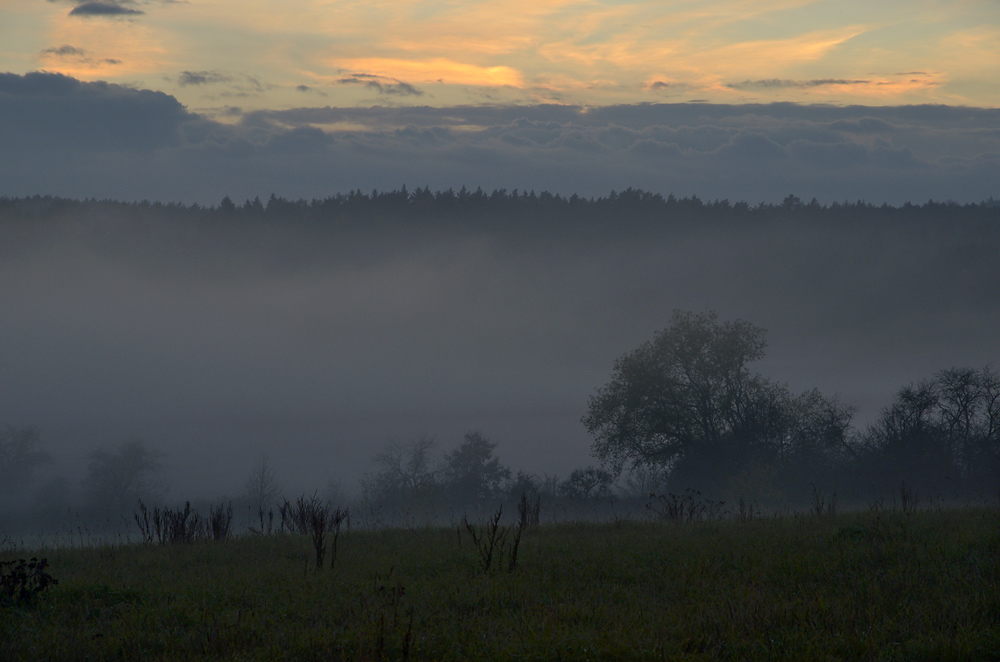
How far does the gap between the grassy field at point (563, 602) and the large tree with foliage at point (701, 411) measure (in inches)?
741

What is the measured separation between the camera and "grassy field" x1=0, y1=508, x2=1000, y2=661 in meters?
5.96

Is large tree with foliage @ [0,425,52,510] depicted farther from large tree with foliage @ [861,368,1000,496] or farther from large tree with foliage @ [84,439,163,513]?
large tree with foliage @ [861,368,1000,496]

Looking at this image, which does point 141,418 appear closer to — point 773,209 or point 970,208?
point 773,209

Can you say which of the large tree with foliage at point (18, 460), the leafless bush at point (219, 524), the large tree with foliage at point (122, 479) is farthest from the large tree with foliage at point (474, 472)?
the large tree with foliage at point (18, 460)

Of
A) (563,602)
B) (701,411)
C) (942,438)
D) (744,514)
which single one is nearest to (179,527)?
(563,602)

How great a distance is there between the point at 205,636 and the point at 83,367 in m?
161

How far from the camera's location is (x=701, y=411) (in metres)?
31.0

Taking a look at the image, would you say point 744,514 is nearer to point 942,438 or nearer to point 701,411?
point 701,411

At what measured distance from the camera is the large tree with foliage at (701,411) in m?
30.0

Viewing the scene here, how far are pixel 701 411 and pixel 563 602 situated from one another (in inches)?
982

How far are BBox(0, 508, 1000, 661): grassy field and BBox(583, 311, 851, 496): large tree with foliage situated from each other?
1881 centimetres

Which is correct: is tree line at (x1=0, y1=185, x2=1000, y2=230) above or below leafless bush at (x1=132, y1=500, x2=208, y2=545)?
above

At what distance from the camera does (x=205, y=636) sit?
6438 mm

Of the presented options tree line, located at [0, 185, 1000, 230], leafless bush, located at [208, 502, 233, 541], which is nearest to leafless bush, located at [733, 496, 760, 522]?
leafless bush, located at [208, 502, 233, 541]
